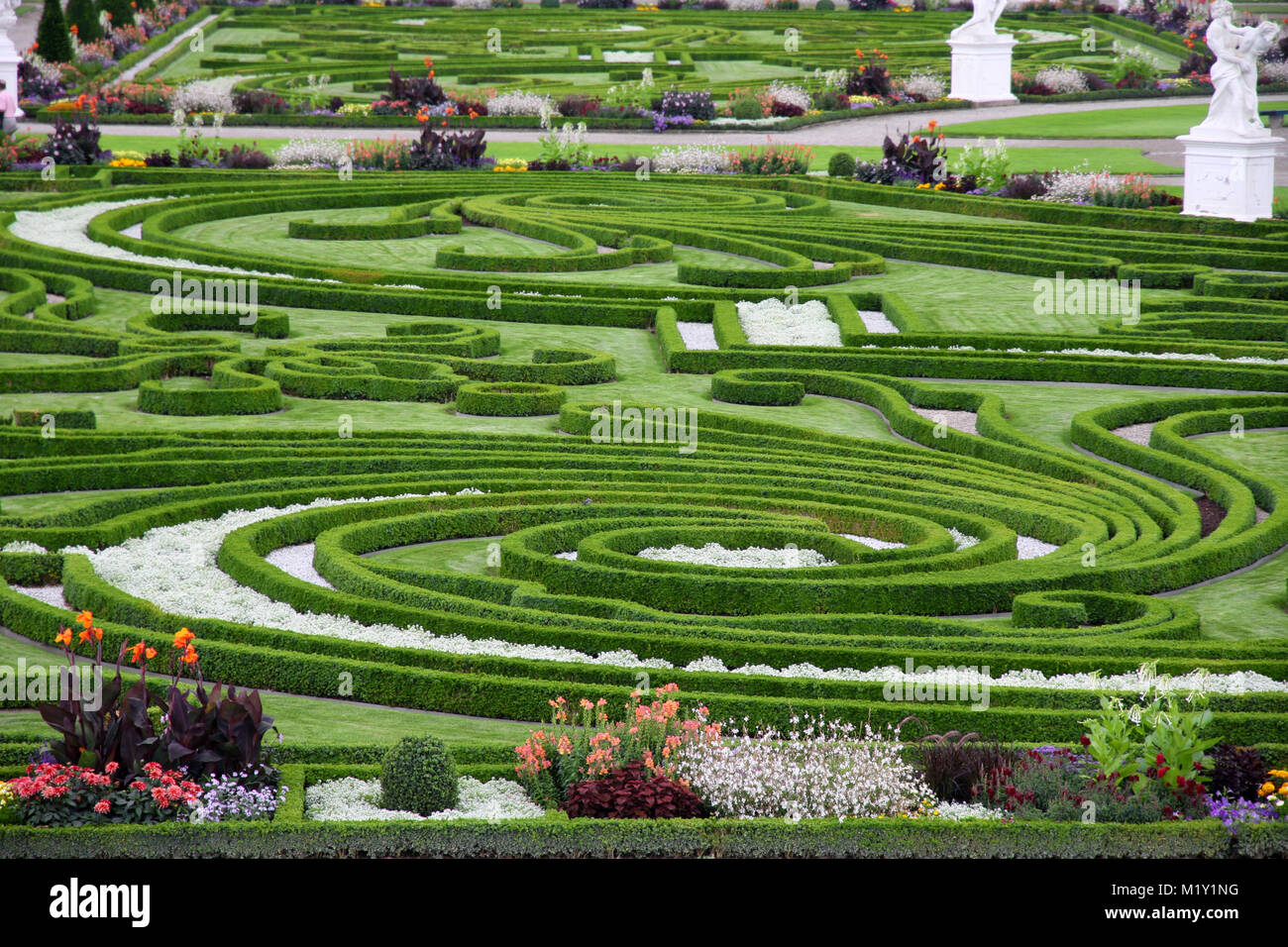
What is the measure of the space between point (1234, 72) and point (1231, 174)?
2.28 m

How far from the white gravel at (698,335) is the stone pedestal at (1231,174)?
488 inches

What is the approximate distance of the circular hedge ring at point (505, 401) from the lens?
21.2 m

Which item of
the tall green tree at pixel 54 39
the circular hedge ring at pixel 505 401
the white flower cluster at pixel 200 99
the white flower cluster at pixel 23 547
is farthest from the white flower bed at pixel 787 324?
the tall green tree at pixel 54 39

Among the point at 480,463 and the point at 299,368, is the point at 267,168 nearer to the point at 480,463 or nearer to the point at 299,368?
the point at 299,368

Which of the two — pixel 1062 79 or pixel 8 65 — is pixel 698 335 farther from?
pixel 1062 79

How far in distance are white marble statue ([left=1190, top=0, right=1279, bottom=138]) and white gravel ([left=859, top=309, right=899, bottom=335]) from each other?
9.31 m

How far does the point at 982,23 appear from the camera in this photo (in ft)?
173

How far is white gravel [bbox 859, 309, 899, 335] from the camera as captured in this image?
26500 mm

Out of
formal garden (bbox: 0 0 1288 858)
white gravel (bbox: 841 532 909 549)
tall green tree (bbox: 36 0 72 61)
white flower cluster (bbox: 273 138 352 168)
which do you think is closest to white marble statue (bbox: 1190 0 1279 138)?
formal garden (bbox: 0 0 1288 858)

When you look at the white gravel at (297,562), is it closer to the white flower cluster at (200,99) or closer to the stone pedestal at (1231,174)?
the stone pedestal at (1231,174)

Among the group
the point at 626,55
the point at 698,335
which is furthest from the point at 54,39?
the point at 698,335

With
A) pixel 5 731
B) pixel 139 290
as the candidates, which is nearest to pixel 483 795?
pixel 5 731

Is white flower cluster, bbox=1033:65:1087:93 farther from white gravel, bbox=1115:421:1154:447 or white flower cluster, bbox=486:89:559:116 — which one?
white gravel, bbox=1115:421:1154:447

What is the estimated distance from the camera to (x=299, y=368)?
2228cm
